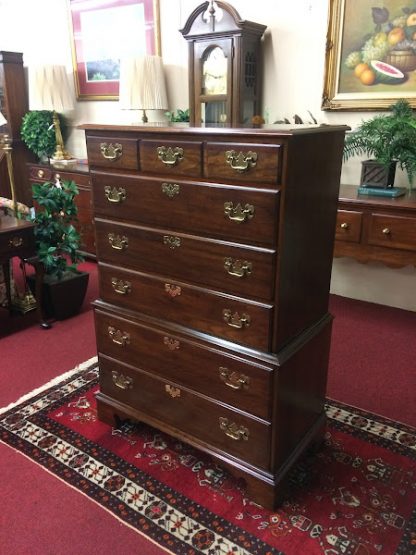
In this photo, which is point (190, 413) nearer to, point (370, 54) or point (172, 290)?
point (172, 290)

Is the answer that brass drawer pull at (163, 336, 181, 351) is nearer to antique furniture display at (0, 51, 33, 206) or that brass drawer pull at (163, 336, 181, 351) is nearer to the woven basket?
the woven basket

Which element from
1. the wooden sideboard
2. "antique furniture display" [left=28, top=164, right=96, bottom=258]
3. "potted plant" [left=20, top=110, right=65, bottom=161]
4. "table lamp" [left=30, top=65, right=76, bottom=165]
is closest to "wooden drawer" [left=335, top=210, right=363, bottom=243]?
the wooden sideboard

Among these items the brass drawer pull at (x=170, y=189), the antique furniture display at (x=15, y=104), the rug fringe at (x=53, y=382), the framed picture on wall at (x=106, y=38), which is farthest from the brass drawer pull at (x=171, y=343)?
the antique furniture display at (x=15, y=104)

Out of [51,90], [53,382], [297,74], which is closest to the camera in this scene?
[53,382]

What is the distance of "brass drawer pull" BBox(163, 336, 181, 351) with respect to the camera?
5.55ft

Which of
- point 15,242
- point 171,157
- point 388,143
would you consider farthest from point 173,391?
point 388,143

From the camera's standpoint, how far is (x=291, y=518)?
159cm

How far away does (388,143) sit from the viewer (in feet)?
8.41

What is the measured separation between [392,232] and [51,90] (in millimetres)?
3152

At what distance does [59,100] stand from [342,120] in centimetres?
250

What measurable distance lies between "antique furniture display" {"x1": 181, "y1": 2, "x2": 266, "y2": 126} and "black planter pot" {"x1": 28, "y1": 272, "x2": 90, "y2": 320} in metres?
1.37

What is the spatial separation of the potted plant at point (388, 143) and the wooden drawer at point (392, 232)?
0.25m

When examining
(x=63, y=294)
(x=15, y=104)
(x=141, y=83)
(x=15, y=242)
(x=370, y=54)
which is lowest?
(x=63, y=294)

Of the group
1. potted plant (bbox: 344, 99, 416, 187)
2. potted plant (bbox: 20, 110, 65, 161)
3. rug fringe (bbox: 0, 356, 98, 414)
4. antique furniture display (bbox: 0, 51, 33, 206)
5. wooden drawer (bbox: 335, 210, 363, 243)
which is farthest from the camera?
antique furniture display (bbox: 0, 51, 33, 206)
